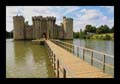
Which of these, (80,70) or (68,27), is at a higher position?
(68,27)

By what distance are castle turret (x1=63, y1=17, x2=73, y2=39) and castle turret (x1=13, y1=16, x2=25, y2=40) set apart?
7807 millimetres

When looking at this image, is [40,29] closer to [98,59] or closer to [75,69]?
[98,59]

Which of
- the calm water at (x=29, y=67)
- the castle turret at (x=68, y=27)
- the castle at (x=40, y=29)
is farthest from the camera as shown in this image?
the castle turret at (x=68, y=27)

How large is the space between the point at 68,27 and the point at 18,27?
9.25m

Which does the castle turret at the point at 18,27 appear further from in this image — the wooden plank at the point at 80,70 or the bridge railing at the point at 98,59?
the wooden plank at the point at 80,70

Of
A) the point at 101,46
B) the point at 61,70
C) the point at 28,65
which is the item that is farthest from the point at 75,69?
the point at 101,46

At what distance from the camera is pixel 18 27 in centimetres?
3941

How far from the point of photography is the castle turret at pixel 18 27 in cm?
3869

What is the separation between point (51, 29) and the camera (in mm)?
39562

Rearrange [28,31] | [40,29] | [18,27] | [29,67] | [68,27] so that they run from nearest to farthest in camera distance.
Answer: [29,67] → [40,29] → [18,27] → [28,31] → [68,27]

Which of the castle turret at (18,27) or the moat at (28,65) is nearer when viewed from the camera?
the moat at (28,65)

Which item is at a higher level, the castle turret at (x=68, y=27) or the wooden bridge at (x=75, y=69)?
the castle turret at (x=68, y=27)

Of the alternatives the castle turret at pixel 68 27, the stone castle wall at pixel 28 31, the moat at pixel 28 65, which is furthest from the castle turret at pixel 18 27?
the moat at pixel 28 65
